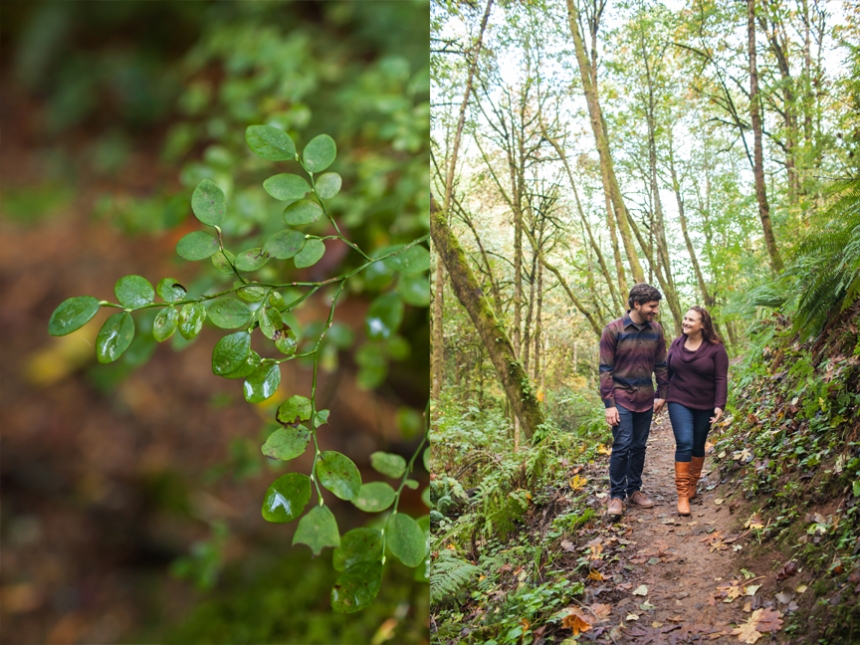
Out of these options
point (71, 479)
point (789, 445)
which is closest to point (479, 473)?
point (789, 445)

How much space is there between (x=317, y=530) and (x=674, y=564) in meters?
0.45

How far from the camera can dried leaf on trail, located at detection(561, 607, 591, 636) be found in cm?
74

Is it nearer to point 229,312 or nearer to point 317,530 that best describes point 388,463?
point 317,530

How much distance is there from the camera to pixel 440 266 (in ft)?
2.96

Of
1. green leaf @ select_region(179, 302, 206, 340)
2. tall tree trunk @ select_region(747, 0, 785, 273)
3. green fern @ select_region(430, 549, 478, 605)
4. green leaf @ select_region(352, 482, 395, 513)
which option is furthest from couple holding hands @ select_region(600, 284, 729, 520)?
green leaf @ select_region(179, 302, 206, 340)

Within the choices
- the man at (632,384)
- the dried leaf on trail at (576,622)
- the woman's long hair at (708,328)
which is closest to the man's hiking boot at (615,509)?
the man at (632,384)

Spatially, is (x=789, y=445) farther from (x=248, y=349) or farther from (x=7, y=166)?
(x=7, y=166)

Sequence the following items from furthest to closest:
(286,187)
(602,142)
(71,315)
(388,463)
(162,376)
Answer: (162,376)
(602,142)
(388,463)
(286,187)
(71,315)

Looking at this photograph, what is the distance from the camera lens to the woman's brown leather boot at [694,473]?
74 cm

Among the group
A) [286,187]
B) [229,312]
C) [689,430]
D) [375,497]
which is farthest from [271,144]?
[689,430]

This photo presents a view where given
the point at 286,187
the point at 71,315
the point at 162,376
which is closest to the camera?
the point at 71,315

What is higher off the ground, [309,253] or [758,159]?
[758,159]

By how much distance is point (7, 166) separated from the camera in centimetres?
287

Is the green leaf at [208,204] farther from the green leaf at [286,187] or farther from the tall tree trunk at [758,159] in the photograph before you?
the tall tree trunk at [758,159]
